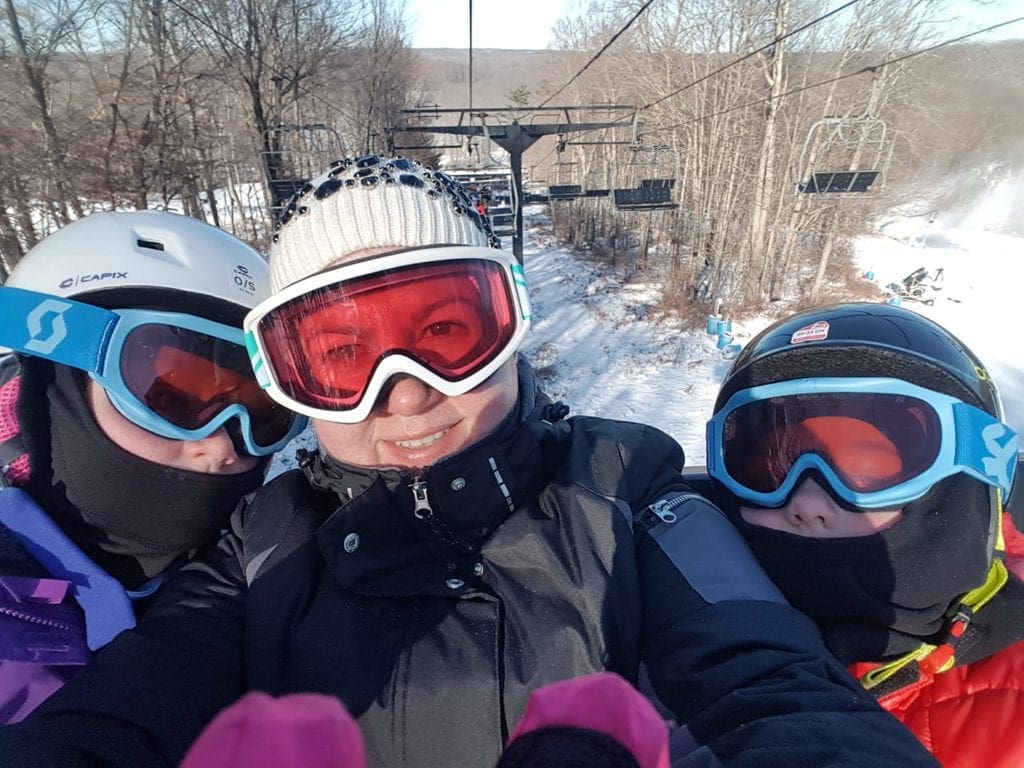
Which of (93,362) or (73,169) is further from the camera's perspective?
(73,169)

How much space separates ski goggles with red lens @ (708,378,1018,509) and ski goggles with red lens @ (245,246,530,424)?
890 mm

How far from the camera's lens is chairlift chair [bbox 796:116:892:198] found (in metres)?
8.77

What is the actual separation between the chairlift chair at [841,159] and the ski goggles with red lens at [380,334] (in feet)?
28.8

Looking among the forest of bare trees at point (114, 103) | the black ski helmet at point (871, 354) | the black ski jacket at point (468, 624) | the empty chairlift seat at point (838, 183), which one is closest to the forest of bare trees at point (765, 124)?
the empty chairlift seat at point (838, 183)

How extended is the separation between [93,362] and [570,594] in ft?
4.02

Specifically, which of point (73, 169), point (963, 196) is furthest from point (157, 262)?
point (963, 196)

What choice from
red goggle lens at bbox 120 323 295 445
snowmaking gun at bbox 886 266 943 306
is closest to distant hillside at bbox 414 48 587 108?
snowmaking gun at bbox 886 266 943 306

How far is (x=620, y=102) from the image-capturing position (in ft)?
→ 64.1

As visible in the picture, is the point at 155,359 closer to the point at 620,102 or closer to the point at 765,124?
the point at 765,124

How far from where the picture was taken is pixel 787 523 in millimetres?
1428

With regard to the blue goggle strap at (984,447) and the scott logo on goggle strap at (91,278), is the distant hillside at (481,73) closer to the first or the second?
the scott logo on goggle strap at (91,278)

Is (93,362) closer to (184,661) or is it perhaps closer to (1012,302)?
(184,661)

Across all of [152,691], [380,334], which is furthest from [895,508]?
[152,691]

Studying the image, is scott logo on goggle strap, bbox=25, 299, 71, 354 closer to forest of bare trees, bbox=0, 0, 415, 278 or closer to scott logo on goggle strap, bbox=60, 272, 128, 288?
scott logo on goggle strap, bbox=60, 272, 128, 288
